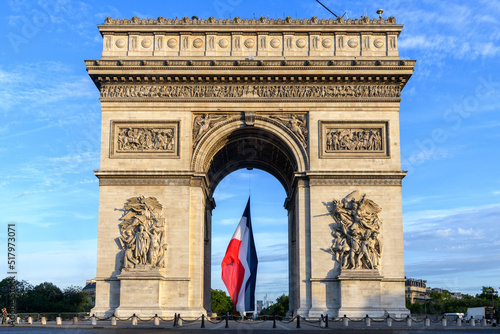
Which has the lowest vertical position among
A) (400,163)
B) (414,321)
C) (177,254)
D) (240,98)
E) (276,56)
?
(414,321)

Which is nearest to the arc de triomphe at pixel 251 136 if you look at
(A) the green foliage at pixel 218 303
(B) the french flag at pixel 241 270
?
(B) the french flag at pixel 241 270

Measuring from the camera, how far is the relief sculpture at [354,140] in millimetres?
32062

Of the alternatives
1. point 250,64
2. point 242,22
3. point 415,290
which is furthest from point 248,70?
point 415,290

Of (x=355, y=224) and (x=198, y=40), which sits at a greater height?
(x=198, y=40)

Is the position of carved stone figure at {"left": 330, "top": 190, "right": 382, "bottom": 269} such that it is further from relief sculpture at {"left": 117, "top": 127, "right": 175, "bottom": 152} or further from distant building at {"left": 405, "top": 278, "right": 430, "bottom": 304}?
distant building at {"left": 405, "top": 278, "right": 430, "bottom": 304}

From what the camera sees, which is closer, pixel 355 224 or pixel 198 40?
pixel 355 224

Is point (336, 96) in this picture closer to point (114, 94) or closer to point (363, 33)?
point (363, 33)

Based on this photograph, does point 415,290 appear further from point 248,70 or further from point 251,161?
point 248,70

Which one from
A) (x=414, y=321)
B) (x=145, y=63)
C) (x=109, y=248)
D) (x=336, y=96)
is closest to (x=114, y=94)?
(x=145, y=63)

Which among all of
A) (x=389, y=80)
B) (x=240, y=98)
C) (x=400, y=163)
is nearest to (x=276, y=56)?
(x=240, y=98)

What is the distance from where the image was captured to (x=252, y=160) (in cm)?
3975

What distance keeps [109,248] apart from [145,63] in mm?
9825

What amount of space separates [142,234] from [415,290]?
113 m

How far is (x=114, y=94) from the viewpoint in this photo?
107ft
